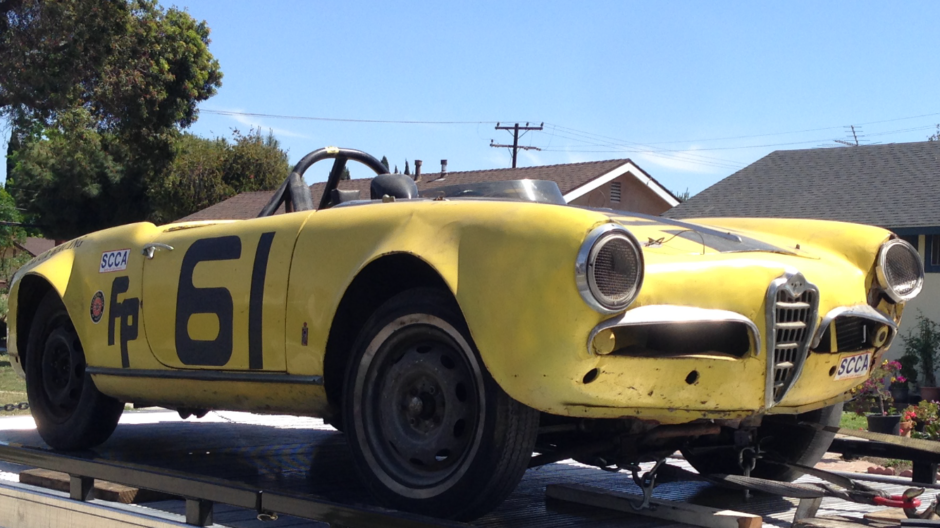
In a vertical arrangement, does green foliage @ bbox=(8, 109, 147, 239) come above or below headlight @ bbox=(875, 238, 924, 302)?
above

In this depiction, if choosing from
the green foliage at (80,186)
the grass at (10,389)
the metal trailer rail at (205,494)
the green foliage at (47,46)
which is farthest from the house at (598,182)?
the metal trailer rail at (205,494)

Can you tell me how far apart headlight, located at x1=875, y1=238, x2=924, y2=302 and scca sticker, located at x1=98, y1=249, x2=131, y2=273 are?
3152 mm

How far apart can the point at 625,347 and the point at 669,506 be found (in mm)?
707

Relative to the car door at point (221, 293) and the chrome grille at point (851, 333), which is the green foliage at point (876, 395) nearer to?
the chrome grille at point (851, 333)

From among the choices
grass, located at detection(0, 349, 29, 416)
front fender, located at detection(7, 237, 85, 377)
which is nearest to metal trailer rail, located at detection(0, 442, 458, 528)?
front fender, located at detection(7, 237, 85, 377)

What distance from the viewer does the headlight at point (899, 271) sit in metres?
3.67

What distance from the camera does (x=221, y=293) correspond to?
3.88 metres

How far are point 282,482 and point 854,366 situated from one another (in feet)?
7.58

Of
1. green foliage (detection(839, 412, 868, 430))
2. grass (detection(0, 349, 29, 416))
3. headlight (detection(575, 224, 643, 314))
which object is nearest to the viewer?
headlight (detection(575, 224, 643, 314))

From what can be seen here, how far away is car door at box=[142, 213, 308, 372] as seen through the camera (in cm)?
371

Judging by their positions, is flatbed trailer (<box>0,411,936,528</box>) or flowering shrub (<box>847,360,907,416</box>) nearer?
flatbed trailer (<box>0,411,936,528</box>)

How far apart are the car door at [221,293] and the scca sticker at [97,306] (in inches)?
14.8

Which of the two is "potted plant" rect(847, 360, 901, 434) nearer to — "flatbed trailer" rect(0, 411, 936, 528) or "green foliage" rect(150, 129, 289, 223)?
"flatbed trailer" rect(0, 411, 936, 528)

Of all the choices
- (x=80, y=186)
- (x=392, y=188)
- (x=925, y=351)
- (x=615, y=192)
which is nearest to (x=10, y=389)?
(x=392, y=188)
